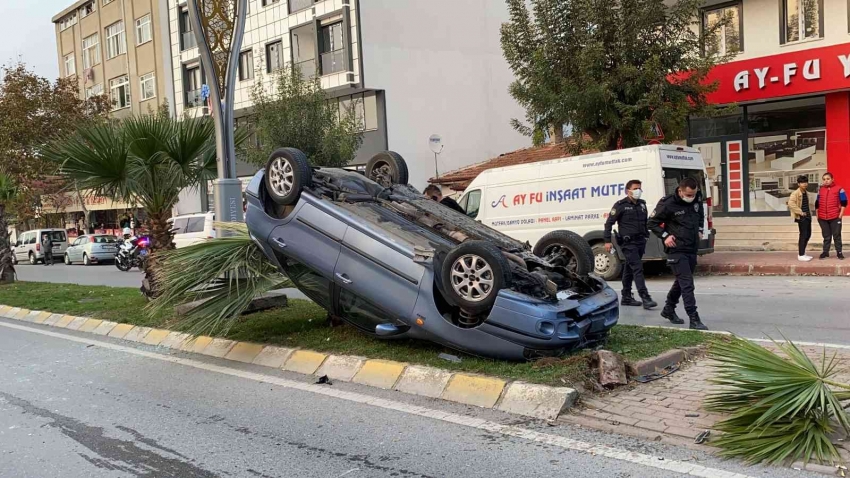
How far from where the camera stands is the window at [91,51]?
41.4 metres

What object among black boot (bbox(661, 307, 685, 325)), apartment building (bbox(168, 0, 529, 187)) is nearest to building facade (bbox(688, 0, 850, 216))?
black boot (bbox(661, 307, 685, 325))

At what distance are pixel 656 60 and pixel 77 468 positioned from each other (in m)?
13.1

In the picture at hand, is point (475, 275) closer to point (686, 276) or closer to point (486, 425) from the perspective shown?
point (486, 425)

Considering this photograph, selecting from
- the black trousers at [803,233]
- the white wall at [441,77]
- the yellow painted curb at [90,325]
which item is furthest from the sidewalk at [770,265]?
the white wall at [441,77]

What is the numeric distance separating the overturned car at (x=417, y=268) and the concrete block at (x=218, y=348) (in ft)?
4.29

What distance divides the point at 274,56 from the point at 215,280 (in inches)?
956

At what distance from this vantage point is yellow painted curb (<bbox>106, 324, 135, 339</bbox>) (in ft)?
29.1

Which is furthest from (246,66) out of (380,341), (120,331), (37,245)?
(380,341)

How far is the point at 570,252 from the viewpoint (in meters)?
6.65

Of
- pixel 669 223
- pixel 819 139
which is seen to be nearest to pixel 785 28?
pixel 819 139

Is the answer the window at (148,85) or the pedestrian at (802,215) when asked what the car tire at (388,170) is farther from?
the window at (148,85)

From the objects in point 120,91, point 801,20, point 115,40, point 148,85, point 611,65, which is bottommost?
point 611,65

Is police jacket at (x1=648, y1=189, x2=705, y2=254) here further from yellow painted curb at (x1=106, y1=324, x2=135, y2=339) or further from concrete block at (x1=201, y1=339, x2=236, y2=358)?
yellow painted curb at (x1=106, y1=324, x2=135, y2=339)

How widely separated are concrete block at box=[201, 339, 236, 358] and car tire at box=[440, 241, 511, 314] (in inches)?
121
